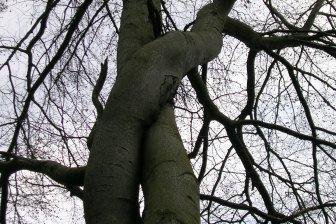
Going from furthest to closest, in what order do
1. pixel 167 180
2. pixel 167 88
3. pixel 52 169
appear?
1. pixel 52 169
2. pixel 167 88
3. pixel 167 180

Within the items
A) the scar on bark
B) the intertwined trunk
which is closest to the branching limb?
the intertwined trunk

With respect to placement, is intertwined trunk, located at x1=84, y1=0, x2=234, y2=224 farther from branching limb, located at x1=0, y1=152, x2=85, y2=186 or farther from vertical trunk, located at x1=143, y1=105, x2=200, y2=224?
branching limb, located at x1=0, y1=152, x2=85, y2=186

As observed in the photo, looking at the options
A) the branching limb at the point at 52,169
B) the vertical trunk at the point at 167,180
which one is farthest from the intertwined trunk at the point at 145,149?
the branching limb at the point at 52,169

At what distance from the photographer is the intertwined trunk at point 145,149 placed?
1364mm

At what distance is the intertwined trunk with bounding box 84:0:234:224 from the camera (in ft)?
Result: 4.48

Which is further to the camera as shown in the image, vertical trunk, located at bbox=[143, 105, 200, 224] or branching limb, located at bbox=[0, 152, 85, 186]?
branching limb, located at bbox=[0, 152, 85, 186]

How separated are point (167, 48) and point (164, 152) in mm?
508

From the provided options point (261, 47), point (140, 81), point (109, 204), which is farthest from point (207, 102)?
point (109, 204)

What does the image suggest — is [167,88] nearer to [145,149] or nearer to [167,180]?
[145,149]

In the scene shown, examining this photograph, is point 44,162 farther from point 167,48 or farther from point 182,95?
point 182,95

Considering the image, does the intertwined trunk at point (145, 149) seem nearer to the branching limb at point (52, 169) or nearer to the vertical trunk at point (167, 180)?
the vertical trunk at point (167, 180)

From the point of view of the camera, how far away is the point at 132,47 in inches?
89.6

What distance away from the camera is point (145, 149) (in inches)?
64.3

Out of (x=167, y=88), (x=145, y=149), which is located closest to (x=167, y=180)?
(x=145, y=149)
